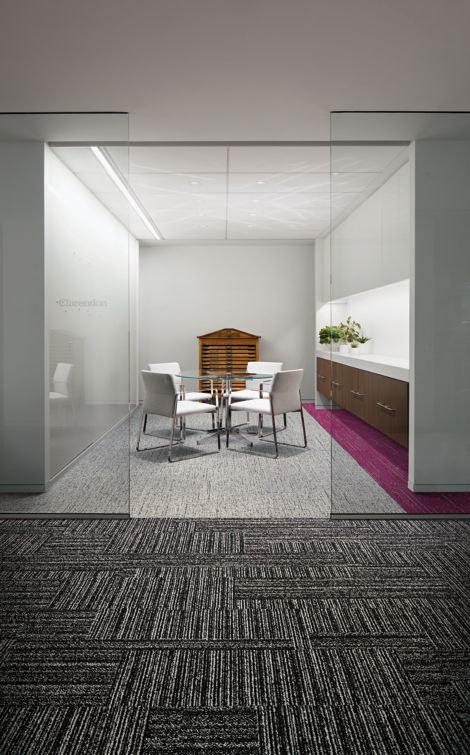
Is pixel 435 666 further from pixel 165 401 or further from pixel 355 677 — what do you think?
pixel 165 401

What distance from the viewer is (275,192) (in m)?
5.66

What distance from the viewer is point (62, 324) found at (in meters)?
3.89

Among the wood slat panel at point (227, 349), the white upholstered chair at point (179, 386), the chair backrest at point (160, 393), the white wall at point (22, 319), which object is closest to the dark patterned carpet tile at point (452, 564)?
the white wall at point (22, 319)

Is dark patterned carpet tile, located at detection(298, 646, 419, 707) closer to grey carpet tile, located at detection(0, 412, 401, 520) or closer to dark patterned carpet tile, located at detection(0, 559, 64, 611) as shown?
dark patterned carpet tile, located at detection(0, 559, 64, 611)

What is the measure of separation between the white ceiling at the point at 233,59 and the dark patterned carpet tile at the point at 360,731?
2778mm

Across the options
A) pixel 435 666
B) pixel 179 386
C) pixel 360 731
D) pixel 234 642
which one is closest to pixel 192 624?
pixel 234 642

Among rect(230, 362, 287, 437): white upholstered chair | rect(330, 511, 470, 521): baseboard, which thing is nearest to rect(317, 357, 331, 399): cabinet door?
rect(230, 362, 287, 437): white upholstered chair

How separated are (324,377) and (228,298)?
221 centimetres

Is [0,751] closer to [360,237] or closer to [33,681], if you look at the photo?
[33,681]

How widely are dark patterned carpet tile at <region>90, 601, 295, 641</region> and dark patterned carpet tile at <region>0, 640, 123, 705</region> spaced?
0.14m

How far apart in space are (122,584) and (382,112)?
318 centimetres

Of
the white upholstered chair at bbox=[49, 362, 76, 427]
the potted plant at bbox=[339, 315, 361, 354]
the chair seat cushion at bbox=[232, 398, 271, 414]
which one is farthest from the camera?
the chair seat cushion at bbox=[232, 398, 271, 414]

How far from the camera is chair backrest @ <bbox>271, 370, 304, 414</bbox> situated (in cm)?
525

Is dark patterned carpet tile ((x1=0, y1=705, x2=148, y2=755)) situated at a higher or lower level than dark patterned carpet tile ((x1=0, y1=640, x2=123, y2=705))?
lower
